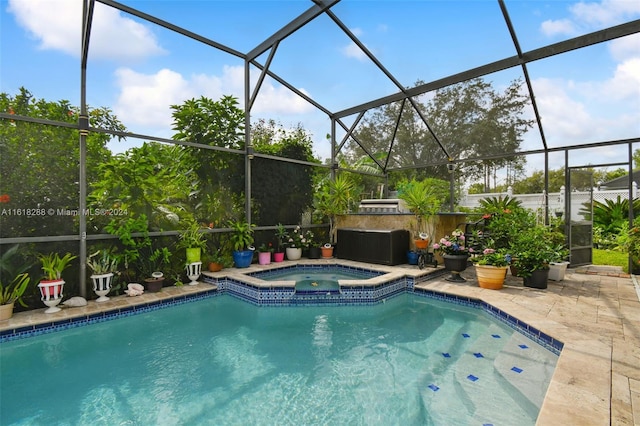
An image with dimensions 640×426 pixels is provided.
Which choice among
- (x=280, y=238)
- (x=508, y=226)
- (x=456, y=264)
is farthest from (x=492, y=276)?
(x=280, y=238)

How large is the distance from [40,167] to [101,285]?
1950 millimetres

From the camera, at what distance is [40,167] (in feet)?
15.4

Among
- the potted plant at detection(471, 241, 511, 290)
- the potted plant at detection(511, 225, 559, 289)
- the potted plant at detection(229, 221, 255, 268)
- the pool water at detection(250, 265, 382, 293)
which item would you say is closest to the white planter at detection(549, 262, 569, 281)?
the potted plant at detection(511, 225, 559, 289)

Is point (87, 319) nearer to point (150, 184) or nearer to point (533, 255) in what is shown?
point (150, 184)

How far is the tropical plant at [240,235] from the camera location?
7145mm

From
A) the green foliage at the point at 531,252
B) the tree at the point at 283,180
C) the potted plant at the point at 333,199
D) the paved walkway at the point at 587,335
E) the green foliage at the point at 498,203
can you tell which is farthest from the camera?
the potted plant at the point at 333,199

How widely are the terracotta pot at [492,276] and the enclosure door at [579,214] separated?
3262 millimetres

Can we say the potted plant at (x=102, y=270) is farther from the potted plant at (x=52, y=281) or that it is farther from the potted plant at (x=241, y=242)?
the potted plant at (x=241, y=242)

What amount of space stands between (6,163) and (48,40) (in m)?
2.00

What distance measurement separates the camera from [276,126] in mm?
10750

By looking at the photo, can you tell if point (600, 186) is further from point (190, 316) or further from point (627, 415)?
→ point (190, 316)

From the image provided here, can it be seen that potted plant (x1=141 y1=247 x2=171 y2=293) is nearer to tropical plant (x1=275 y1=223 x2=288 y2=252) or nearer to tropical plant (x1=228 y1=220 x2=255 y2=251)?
tropical plant (x1=228 y1=220 x2=255 y2=251)

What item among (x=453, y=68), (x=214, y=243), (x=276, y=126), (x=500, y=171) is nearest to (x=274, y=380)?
(x=214, y=243)

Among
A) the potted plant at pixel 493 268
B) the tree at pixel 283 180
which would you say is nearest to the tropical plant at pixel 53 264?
the tree at pixel 283 180
